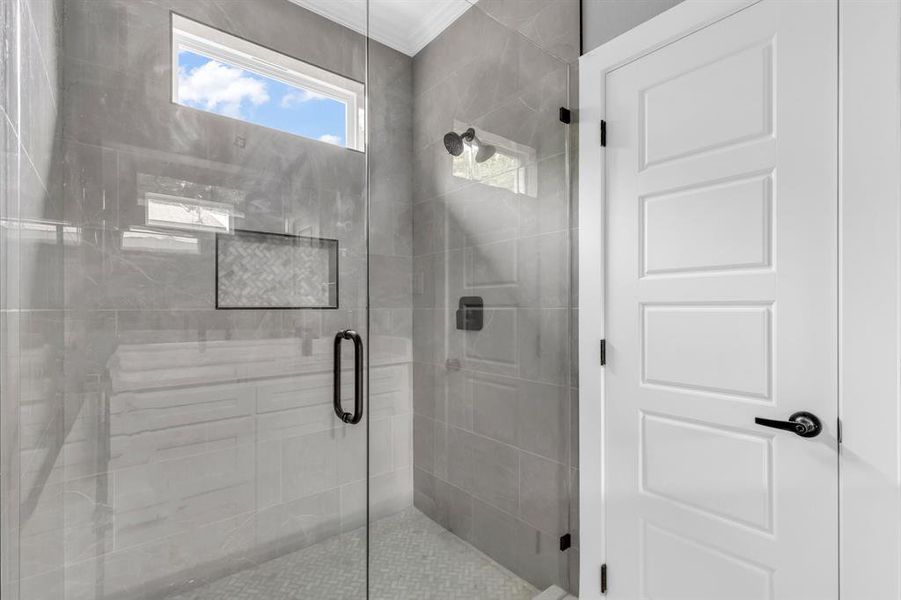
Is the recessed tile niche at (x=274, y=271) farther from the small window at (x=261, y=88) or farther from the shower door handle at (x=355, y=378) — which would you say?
the small window at (x=261, y=88)

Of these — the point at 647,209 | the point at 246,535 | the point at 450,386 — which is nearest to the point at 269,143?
the point at 450,386

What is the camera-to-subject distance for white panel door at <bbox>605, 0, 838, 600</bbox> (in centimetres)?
121

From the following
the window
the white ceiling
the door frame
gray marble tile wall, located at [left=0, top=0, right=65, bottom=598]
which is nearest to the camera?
gray marble tile wall, located at [left=0, top=0, right=65, bottom=598]

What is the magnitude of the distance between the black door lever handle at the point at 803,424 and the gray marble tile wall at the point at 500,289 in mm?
710

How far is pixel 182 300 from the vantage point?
1.10 metres

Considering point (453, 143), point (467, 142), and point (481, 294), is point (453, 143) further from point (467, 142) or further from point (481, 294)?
point (481, 294)

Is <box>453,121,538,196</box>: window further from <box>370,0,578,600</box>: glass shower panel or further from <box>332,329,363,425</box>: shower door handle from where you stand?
<box>332,329,363,425</box>: shower door handle

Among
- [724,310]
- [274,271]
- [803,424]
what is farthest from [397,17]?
[803,424]

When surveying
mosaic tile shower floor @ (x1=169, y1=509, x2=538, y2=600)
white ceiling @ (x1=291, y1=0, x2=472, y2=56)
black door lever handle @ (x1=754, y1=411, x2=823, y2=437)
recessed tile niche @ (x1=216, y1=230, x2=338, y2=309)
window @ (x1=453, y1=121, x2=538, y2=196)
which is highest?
white ceiling @ (x1=291, y1=0, x2=472, y2=56)

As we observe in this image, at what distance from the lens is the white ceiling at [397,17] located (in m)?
1.32

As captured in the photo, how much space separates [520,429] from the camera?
1.71m

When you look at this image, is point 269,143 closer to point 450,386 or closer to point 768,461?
point 450,386

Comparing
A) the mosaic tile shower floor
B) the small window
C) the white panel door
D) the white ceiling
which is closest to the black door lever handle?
the white panel door

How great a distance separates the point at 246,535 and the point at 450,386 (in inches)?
28.3
